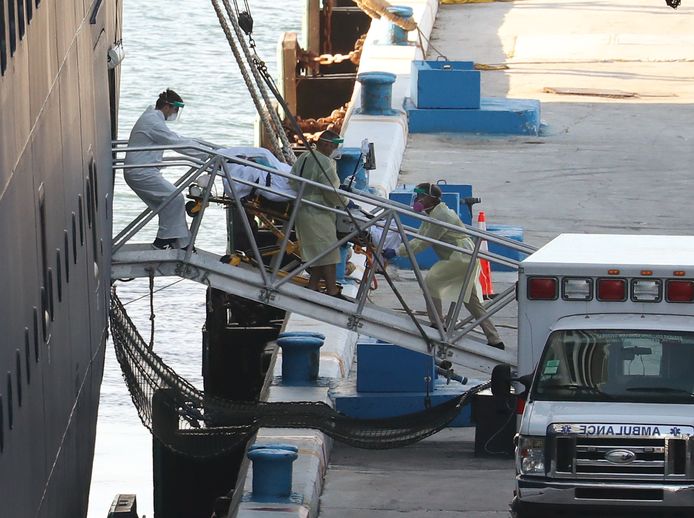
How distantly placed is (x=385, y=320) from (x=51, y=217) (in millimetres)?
4235

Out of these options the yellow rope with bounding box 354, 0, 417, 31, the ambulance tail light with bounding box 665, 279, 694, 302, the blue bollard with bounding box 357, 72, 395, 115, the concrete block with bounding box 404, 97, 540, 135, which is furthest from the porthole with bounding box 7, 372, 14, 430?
the yellow rope with bounding box 354, 0, 417, 31

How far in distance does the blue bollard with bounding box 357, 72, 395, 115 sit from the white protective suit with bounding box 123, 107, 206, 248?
1170 cm

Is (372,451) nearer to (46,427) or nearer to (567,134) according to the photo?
(46,427)

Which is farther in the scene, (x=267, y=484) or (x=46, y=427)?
(x=267, y=484)

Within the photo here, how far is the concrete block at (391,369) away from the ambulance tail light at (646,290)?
3.79 m

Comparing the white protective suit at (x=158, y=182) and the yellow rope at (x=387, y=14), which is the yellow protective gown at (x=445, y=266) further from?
the yellow rope at (x=387, y=14)

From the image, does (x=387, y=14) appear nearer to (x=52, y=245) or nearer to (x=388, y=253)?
(x=388, y=253)

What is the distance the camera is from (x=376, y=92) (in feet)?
91.2

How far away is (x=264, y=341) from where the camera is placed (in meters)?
22.9

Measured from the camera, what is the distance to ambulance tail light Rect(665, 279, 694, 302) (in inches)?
478

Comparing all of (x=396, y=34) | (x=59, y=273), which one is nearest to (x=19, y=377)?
(x=59, y=273)

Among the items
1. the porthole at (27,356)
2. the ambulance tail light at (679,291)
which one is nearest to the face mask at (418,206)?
the ambulance tail light at (679,291)

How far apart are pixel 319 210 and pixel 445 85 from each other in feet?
43.6

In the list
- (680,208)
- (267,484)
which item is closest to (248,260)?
(267,484)
